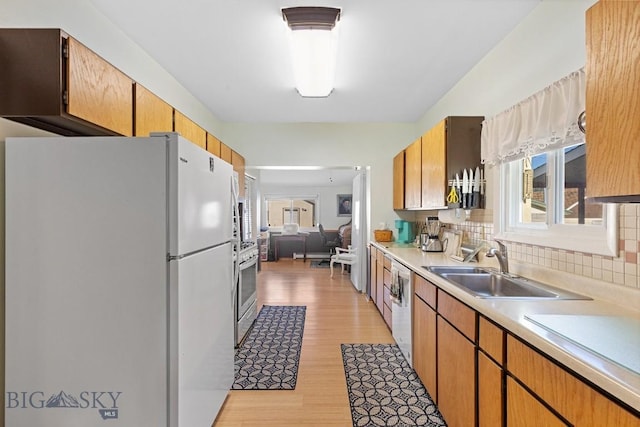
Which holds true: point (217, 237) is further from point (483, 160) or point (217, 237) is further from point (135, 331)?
point (483, 160)

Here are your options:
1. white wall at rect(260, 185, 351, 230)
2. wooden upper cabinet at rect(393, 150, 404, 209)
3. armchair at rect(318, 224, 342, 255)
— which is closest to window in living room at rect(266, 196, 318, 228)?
white wall at rect(260, 185, 351, 230)

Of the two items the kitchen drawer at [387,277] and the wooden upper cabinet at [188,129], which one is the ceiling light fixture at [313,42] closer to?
the wooden upper cabinet at [188,129]

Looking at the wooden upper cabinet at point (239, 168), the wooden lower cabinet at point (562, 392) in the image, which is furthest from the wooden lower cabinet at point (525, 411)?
the wooden upper cabinet at point (239, 168)

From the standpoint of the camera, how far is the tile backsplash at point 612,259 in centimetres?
135

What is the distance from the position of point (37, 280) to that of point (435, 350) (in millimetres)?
2128

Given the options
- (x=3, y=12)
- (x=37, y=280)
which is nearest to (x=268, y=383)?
(x=37, y=280)

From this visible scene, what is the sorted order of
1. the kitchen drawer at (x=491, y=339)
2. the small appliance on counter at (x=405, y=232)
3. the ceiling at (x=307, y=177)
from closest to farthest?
the kitchen drawer at (x=491, y=339) < the small appliance on counter at (x=405, y=232) < the ceiling at (x=307, y=177)

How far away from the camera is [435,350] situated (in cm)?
203

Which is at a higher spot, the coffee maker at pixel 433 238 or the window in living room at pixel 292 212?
the window in living room at pixel 292 212

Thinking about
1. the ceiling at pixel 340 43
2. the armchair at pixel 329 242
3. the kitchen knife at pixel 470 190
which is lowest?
the armchair at pixel 329 242

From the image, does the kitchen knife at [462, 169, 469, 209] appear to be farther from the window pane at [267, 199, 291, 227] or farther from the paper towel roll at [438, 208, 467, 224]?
the window pane at [267, 199, 291, 227]

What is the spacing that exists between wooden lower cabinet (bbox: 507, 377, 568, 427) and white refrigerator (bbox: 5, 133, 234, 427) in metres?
1.37

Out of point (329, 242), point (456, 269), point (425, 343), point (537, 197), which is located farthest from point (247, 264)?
point (329, 242)

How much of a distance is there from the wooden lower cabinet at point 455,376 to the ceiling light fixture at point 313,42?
1.94 meters
